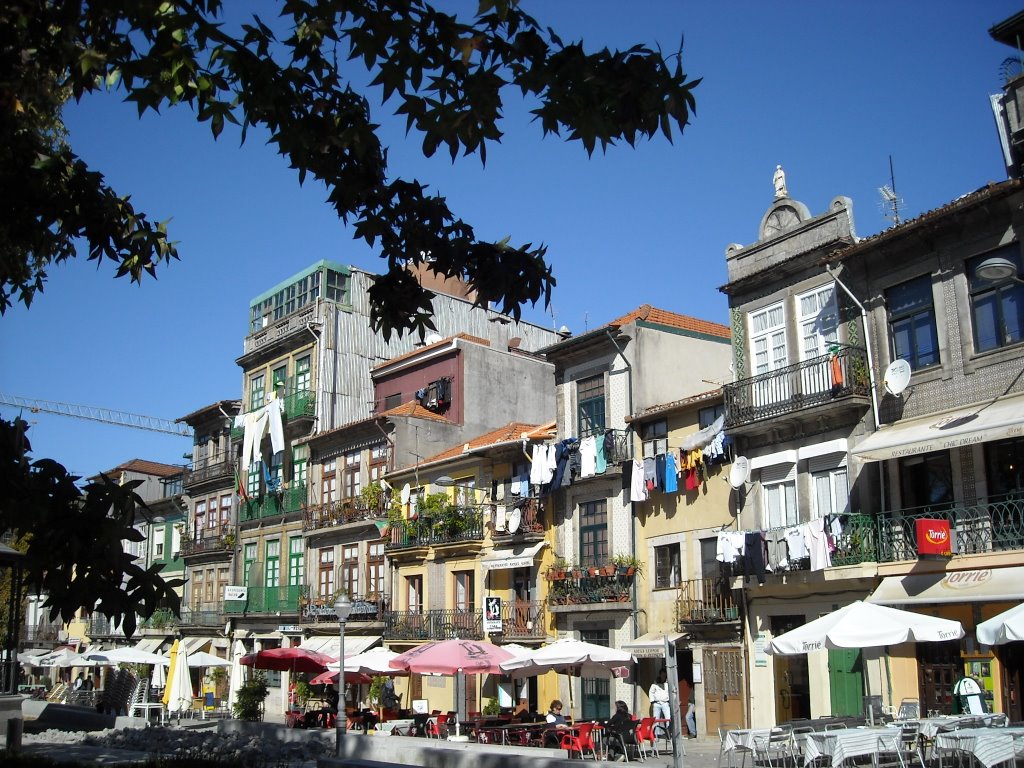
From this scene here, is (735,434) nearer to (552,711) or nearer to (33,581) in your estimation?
(552,711)

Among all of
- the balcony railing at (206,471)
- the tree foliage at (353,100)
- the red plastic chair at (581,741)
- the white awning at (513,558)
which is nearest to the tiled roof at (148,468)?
the balcony railing at (206,471)

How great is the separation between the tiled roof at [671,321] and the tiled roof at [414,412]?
1121cm

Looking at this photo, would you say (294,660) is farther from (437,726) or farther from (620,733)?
(620,733)

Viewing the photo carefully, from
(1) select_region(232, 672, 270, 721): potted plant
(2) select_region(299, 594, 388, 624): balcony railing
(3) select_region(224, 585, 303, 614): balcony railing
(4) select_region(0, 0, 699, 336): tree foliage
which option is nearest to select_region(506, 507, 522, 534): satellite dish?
(2) select_region(299, 594, 388, 624): balcony railing

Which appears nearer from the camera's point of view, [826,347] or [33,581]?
[33,581]

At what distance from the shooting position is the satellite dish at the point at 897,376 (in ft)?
73.5

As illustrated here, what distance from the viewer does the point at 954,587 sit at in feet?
67.9

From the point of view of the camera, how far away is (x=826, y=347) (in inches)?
994

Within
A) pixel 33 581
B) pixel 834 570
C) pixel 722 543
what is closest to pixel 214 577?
pixel 722 543

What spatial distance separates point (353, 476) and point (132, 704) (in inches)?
472

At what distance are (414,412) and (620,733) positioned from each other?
22.7 meters

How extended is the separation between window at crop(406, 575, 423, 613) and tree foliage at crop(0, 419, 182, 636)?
32784 millimetres

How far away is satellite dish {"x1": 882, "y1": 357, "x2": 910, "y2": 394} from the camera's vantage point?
22.4 meters

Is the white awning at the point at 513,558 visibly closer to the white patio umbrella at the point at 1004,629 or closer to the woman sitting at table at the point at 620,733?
the woman sitting at table at the point at 620,733
